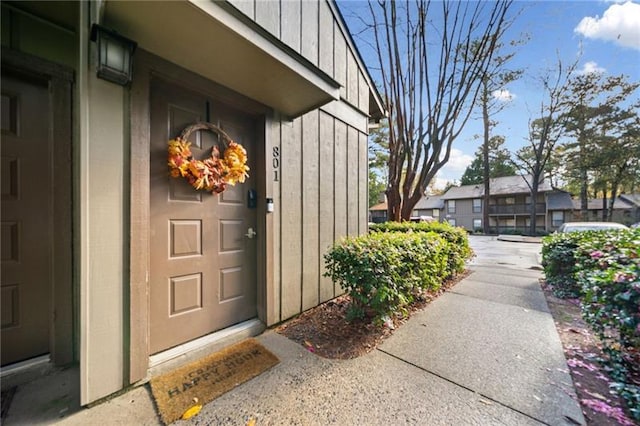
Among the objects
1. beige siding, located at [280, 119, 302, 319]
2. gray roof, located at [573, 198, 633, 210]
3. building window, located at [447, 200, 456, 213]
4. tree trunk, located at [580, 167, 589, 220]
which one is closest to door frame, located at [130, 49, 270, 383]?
beige siding, located at [280, 119, 302, 319]

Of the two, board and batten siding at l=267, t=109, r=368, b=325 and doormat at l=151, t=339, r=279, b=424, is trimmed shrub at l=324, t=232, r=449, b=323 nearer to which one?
board and batten siding at l=267, t=109, r=368, b=325

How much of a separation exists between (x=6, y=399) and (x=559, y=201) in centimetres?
3298

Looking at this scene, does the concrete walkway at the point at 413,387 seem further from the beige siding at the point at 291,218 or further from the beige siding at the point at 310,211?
the beige siding at the point at 310,211

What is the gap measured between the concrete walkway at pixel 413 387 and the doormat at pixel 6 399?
6 cm

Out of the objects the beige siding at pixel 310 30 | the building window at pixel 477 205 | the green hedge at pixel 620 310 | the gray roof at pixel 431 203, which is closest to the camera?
the green hedge at pixel 620 310

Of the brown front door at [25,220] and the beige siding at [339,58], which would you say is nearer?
the brown front door at [25,220]

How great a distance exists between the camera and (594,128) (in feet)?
55.4

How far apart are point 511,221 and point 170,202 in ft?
103

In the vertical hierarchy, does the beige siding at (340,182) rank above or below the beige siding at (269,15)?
below

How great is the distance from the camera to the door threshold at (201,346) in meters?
1.92

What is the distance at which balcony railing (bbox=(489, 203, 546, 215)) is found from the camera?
74.7 feet

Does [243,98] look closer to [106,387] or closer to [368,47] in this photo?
[106,387]

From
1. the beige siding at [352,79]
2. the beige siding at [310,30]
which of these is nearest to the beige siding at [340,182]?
the beige siding at [352,79]

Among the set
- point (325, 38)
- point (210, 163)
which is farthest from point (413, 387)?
point (325, 38)
